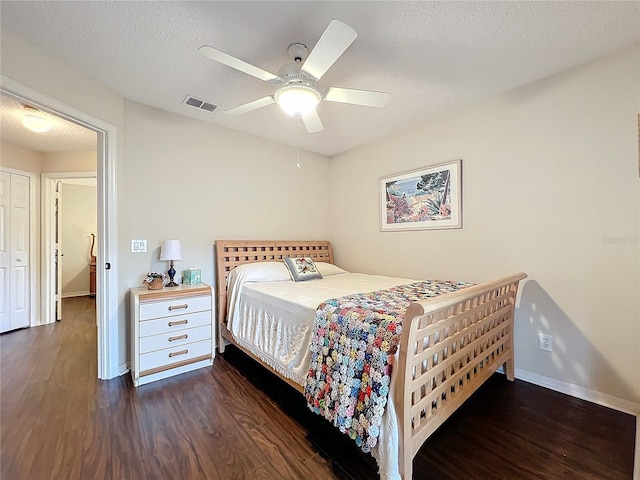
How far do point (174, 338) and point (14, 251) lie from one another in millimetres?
2989

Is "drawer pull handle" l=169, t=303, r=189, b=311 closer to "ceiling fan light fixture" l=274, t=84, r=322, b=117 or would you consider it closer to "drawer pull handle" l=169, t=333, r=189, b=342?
"drawer pull handle" l=169, t=333, r=189, b=342

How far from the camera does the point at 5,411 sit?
1862 millimetres

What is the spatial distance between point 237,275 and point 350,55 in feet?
7.16

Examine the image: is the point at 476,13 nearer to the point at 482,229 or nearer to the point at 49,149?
the point at 482,229

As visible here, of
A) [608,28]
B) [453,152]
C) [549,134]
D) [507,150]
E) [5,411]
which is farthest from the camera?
[453,152]

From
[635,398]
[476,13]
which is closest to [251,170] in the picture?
[476,13]

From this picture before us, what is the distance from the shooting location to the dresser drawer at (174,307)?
229cm

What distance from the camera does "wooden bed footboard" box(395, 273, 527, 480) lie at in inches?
47.6

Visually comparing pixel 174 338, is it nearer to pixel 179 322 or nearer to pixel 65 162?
pixel 179 322

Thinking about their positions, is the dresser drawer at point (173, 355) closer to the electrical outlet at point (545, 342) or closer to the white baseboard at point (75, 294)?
the electrical outlet at point (545, 342)

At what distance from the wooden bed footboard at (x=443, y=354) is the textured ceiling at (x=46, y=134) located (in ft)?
11.8

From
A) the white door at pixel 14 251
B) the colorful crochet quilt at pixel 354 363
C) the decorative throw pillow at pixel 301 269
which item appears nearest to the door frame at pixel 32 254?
the white door at pixel 14 251

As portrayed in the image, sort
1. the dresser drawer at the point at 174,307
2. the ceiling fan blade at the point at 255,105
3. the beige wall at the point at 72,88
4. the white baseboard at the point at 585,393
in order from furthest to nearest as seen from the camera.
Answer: the dresser drawer at the point at 174,307
the ceiling fan blade at the point at 255,105
the white baseboard at the point at 585,393
the beige wall at the point at 72,88

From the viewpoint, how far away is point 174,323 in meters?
2.43
